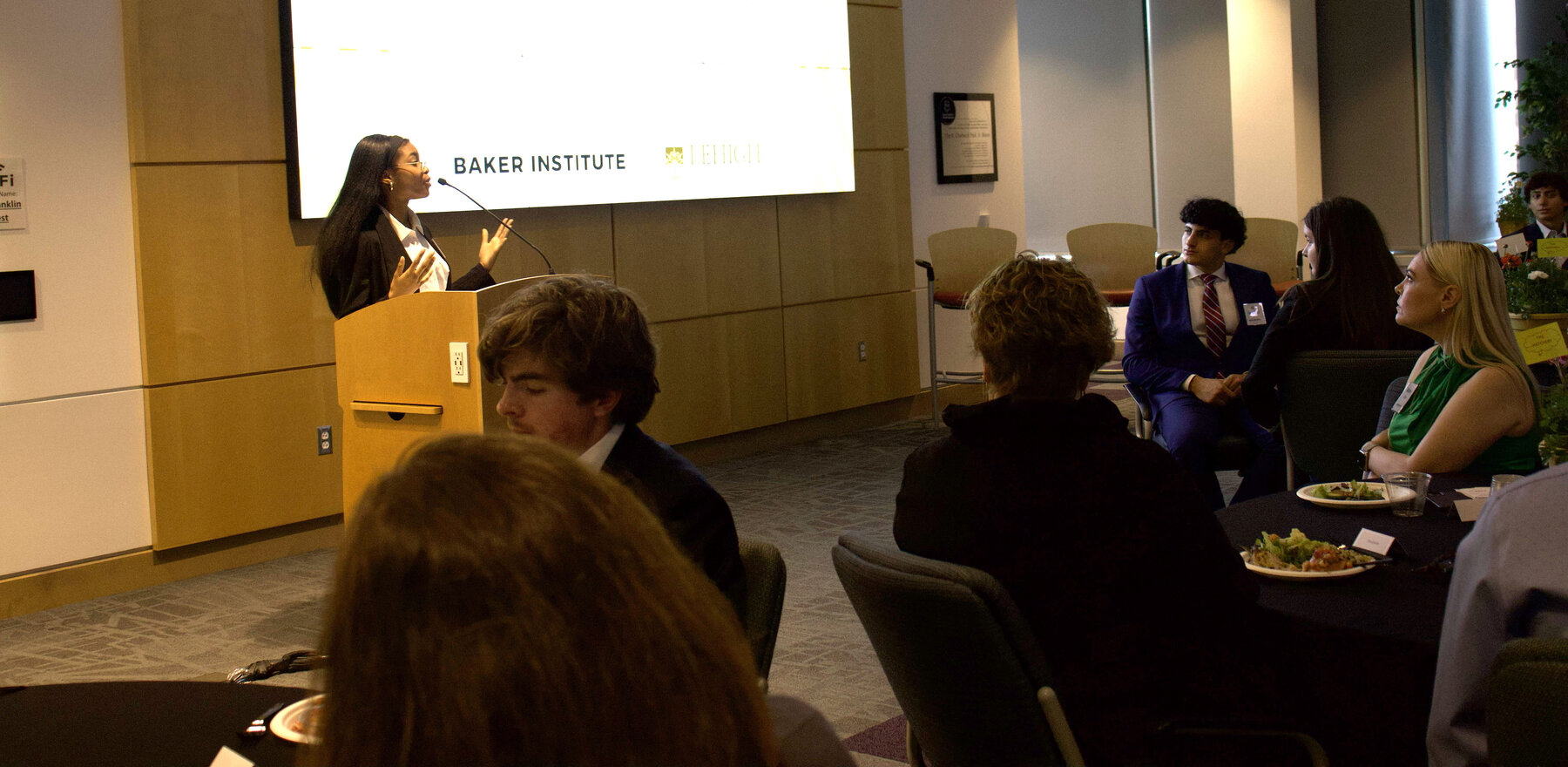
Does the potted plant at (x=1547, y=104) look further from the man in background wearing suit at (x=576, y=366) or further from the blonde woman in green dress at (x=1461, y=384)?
the man in background wearing suit at (x=576, y=366)

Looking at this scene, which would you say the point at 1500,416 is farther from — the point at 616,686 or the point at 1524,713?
the point at 616,686

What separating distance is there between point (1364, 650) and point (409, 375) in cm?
267

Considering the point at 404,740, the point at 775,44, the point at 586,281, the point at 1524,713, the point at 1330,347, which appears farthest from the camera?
the point at 775,44

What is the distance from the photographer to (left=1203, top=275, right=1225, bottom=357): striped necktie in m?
4.70

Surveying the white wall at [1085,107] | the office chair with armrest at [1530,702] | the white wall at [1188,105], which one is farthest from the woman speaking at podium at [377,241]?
the white wall at [1188,105]

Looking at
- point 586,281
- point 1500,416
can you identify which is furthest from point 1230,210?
point 586,281

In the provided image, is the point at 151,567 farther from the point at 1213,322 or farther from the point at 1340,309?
the point at 1340,309

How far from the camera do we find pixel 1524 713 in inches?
49.6

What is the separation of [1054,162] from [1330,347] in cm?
771

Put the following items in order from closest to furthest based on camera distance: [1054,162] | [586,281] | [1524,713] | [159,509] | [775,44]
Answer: [1524,713]
[586,281]
[159,509]
[775,44]
[1054,162]

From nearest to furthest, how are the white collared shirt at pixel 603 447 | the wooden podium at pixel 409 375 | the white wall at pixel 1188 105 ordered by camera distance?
the white collared shirt at pixel 603 447
the wooden podium at pixel 409 375
the white wall at pixel 1188 105

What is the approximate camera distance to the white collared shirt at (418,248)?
4023 mm

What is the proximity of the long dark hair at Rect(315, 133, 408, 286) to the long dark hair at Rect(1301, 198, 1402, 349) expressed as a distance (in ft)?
9.74

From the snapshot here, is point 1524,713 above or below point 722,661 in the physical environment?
below
